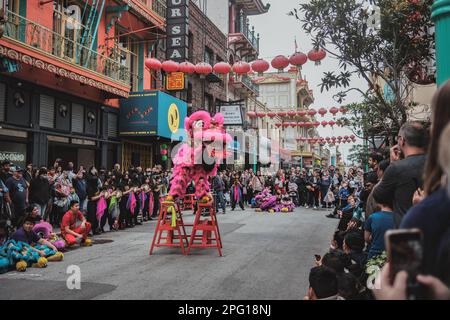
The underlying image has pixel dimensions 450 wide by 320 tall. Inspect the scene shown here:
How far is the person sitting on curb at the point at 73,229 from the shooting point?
8.78 metres

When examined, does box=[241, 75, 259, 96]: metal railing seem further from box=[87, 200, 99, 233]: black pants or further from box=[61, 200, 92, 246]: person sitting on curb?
box=[61, 200, 92, 246]: person sitting on curb

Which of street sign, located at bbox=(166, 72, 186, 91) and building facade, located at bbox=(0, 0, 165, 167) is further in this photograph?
street sign, located at bbox=(166, 72, 186, 91)

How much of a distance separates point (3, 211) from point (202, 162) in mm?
4715

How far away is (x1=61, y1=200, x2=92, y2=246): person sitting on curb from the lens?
28.8 ft

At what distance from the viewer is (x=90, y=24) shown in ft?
49.2

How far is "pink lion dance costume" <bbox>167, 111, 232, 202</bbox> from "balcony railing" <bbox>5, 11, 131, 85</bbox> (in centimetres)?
602

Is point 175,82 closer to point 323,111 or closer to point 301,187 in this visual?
point 301,187

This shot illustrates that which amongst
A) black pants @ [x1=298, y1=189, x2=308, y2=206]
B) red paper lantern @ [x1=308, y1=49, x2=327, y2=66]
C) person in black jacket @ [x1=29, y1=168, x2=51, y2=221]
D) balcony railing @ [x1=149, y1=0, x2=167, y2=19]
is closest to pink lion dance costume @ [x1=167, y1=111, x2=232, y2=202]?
red paper lantern @ [x1=308, y1=49, x2=327, y2=66]

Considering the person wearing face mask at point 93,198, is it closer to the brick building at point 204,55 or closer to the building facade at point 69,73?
the building facade at point 69,73

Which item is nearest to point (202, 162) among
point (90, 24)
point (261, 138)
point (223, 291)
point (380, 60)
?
point (223, 291)

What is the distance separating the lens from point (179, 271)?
21.4ft

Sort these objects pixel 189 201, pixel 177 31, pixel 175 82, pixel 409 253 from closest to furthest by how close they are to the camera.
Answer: pixel 409 253 < pixel 189 201 < pixel 177 31 < pixel 175 82

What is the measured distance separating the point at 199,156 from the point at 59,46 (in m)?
7.35

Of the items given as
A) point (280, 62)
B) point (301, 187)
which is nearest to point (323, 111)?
point (301, 187)
